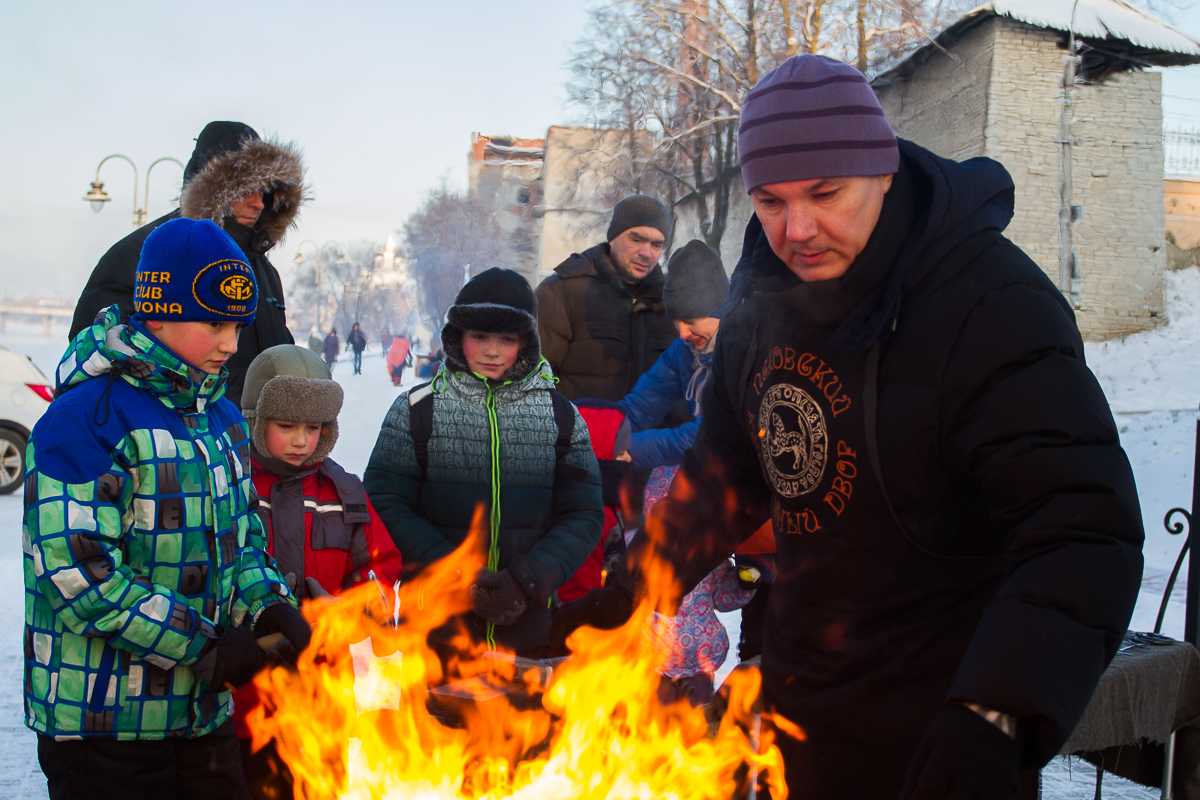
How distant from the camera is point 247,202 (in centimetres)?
385

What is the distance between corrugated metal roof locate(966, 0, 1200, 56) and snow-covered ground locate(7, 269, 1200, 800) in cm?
489

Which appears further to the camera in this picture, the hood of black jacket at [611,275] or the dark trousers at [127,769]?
the hood of black jacket at [611,275]

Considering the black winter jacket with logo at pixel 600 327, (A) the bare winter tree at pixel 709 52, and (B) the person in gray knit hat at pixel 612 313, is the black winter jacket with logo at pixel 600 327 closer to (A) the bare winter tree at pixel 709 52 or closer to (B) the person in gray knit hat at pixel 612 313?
(B) the person in gray knit hat at pixel 612 313

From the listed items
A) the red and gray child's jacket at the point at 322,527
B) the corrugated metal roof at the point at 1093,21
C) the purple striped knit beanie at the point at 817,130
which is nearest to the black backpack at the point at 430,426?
the red and gray child's jacket at the point at 322,527

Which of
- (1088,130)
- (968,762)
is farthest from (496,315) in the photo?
(1088,130)


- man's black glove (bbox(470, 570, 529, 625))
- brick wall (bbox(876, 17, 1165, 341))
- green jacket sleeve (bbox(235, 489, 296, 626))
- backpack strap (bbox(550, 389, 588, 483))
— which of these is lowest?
man's black glove (bbox(470, 570, 529, 625))

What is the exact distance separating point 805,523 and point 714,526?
1.08 feet

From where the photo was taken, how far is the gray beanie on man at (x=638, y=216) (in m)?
4.75

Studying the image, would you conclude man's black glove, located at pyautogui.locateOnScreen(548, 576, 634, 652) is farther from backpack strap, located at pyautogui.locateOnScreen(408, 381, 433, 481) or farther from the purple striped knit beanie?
backpack strap, located at pyautogui.locateOnScreen(408, 381, 433, 481)

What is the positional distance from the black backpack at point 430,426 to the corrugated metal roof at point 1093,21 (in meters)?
17.1

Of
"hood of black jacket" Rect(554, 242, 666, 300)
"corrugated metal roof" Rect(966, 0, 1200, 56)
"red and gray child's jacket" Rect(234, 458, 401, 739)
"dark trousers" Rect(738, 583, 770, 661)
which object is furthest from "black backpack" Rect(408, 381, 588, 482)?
"corrugated metal roof" Rect(966, 0, 1200, 56)

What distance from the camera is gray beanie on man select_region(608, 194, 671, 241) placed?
4.75m

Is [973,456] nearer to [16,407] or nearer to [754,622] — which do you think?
[754,622]

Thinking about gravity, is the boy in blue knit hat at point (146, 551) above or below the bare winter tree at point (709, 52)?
below
